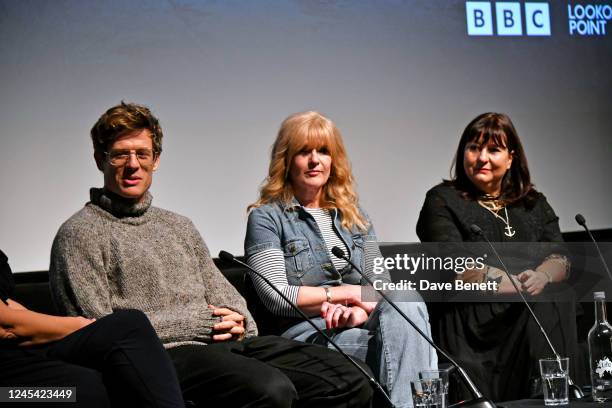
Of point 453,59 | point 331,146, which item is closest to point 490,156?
point 331,146

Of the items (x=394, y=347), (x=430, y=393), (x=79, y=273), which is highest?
(x=79, y=273)

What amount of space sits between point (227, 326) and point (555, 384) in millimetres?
954

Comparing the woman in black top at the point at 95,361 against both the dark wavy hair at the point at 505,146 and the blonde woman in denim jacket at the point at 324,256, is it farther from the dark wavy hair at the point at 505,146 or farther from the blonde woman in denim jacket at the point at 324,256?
the dark wavy hair at the point at 505,146

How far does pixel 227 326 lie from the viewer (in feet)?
8.86

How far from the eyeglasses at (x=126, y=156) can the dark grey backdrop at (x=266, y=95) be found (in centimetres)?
88

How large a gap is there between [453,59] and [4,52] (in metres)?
1.97

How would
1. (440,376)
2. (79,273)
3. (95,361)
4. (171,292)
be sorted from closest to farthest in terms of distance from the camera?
(95,361) < (440,376) < (79,273) < (171,292)

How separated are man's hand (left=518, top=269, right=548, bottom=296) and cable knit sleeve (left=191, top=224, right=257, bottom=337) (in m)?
1.02

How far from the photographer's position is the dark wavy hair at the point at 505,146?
344cm

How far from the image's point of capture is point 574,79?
14.2ft

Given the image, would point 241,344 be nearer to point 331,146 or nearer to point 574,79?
point 331,146

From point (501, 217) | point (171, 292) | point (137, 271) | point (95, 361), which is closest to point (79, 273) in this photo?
point (137, 271)

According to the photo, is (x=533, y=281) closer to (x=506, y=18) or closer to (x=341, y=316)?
(x=341, y=316)

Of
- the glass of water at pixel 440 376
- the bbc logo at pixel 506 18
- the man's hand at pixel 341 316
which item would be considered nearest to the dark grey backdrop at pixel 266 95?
the bbc logo at pixel 506 18
